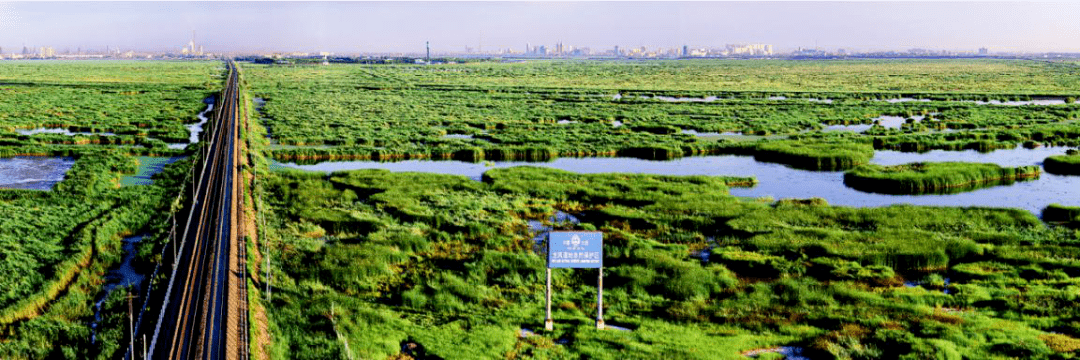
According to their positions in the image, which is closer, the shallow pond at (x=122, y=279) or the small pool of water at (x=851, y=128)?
the shallow pond at (x=122, y=279)

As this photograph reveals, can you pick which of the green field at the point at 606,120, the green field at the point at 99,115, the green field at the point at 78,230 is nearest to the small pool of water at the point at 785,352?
the green field at the point at 78,230

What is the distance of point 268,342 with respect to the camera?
653 inches

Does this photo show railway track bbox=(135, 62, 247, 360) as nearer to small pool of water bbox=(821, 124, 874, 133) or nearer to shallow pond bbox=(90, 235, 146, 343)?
shallow pond bbox=(90, 235, 146, 343)

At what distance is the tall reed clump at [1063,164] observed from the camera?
42.4m

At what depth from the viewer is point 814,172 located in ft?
141

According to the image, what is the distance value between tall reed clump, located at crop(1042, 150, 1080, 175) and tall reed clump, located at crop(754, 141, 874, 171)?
884cm

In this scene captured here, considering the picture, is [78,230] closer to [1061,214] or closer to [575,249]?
[575,249]

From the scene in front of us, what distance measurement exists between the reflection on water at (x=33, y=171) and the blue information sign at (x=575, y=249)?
30181 millimetres

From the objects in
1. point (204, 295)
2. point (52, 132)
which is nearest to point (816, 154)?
point (204, 295)

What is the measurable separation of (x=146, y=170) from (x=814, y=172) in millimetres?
35027

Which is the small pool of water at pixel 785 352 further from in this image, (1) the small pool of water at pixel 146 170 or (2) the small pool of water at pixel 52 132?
(2) the small pool of water at pixel 52 132

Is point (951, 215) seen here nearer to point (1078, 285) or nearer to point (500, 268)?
point (1078, 285)

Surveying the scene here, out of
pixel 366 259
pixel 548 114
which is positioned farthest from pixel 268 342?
pixel 548 114

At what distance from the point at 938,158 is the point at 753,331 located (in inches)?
1385
